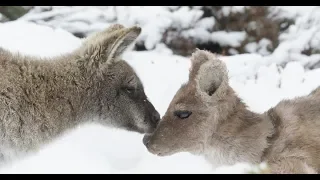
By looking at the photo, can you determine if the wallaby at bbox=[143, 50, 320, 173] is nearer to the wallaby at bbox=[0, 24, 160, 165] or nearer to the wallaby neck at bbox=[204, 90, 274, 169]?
the wallaby neck at bbox=[204, 90, 274, 169]

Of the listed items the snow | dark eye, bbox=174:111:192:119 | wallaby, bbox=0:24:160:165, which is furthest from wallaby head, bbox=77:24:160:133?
the snow

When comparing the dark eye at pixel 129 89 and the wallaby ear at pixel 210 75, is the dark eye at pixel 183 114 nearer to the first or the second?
the wallaby ear at pixel 210 75

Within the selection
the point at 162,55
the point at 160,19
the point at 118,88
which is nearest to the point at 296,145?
the point at 118,88

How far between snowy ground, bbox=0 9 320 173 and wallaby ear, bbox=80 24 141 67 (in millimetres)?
754

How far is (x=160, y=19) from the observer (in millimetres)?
12453

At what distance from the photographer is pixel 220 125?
6.71m

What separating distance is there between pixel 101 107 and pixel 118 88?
24 cm

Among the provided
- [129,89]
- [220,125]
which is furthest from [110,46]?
[220,125]

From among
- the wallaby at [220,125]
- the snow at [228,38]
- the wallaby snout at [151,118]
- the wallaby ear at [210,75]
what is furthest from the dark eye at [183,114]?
the snow at [228,38]

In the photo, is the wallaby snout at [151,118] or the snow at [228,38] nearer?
the wallaby snout at [151,118]

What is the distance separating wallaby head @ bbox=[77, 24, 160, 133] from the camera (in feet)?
22.0

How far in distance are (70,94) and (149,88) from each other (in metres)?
3.25

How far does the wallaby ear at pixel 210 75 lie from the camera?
258 inches
